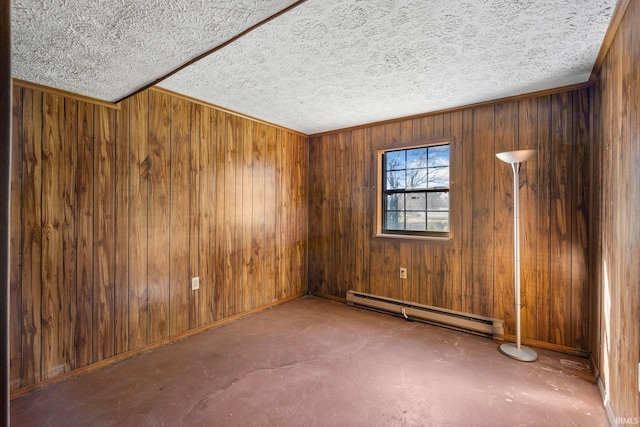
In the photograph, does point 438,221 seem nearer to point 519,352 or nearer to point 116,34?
point 519,352

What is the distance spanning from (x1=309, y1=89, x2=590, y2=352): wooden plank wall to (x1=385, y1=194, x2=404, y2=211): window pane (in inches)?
8.4

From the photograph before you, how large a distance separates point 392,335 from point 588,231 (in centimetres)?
184

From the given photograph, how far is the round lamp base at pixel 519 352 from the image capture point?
7.73 feet

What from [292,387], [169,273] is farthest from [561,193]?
[169,273]

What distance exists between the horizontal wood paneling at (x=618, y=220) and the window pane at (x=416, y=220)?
1.40 m

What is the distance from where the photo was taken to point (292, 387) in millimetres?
2006

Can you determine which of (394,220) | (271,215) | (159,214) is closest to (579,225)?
(394,220)

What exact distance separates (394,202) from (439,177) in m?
0.58

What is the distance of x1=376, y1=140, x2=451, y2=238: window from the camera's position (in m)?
3.18

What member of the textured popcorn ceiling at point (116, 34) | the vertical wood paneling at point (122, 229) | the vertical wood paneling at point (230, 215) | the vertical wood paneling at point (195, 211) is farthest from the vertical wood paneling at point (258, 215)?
the textured popcorn ceiling at point (116, 34)

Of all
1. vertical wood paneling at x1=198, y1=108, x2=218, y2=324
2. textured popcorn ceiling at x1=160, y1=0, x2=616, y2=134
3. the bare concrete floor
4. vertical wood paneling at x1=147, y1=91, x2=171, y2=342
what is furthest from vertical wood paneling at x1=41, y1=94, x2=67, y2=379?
vertical wood paneling at x1=198, y1=108, x2=218, y2=324

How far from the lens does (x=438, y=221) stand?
3211mm

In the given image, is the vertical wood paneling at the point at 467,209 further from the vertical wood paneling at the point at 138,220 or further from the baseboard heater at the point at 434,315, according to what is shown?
the vertical wood paneling at the point at 138,220

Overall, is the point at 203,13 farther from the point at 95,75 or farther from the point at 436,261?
the point at 436,261
